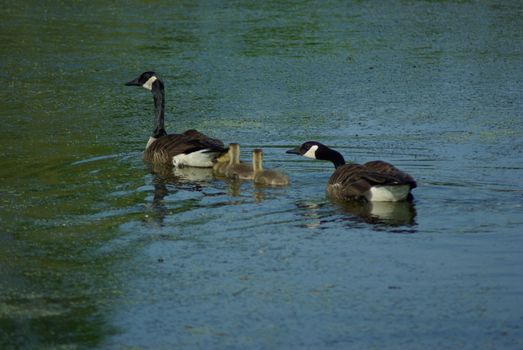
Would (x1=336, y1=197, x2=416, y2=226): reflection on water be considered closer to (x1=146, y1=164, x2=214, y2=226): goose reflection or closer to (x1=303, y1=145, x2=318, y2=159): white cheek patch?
(x1=303, y1=145, x2=318, y2=159): white cheek patch

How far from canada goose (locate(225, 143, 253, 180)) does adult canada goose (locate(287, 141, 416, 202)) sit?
3.01 feet

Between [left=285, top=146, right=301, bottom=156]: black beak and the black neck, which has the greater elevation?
the black neck

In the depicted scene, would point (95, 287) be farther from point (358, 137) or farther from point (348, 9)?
point (348, 9)

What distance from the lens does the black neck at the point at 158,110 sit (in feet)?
36.8

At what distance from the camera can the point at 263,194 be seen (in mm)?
9062

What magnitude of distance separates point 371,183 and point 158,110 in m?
3.42

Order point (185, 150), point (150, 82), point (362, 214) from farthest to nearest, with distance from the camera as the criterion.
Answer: point (150, 82) → point (185, 150) → point (362, 214)

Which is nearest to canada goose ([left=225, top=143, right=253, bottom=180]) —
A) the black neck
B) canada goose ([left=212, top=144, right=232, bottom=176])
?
canada goose ([left=212, top=144, right=232, bottom=176])

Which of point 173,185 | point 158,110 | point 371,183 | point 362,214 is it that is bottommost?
point 362,214

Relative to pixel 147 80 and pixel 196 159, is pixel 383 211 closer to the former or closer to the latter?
pixel 196 159

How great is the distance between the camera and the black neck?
36.8 feet

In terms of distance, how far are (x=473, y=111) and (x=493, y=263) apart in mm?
5587

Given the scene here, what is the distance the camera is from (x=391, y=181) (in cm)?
855

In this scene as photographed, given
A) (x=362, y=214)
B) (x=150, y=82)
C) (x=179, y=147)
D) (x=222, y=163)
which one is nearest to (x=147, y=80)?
(x=150, y=82)
